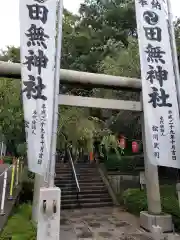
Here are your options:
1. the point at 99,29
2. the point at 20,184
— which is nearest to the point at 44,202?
the point at 20,184

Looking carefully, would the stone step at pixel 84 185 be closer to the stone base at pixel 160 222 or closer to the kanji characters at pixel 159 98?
the stone base at pixel 160 222

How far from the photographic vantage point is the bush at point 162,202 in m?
8.34

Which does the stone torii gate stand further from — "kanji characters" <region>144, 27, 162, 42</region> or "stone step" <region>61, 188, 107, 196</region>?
"stone step" <region>61, 188, 107, 196</region>

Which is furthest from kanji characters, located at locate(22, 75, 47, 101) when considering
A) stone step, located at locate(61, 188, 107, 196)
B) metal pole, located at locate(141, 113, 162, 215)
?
stone step, located at locate(61, 188, 107, 196)

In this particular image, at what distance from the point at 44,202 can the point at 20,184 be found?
20.8 feet

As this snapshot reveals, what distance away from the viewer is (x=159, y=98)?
620 centimetres

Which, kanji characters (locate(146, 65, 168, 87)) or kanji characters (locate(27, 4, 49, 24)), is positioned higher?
kanji characters (locate(27, 4, 49, 24))

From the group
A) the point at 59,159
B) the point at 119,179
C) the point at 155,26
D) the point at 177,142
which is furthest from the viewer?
the point at 59,159

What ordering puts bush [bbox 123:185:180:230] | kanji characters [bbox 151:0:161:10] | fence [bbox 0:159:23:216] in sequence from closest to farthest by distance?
kanji characters [bbox 151:0:161:10] → fence [bbox 0:159:23:216] → bush [bbox 123:185:180:230]

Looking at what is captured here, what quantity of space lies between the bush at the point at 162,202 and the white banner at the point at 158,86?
3.30m

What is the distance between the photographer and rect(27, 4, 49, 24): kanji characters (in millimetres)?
5363

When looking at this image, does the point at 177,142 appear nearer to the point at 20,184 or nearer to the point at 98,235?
the point at 98,235

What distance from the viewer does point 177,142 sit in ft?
19.7

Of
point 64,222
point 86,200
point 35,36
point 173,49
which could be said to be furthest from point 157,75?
point 86,200
